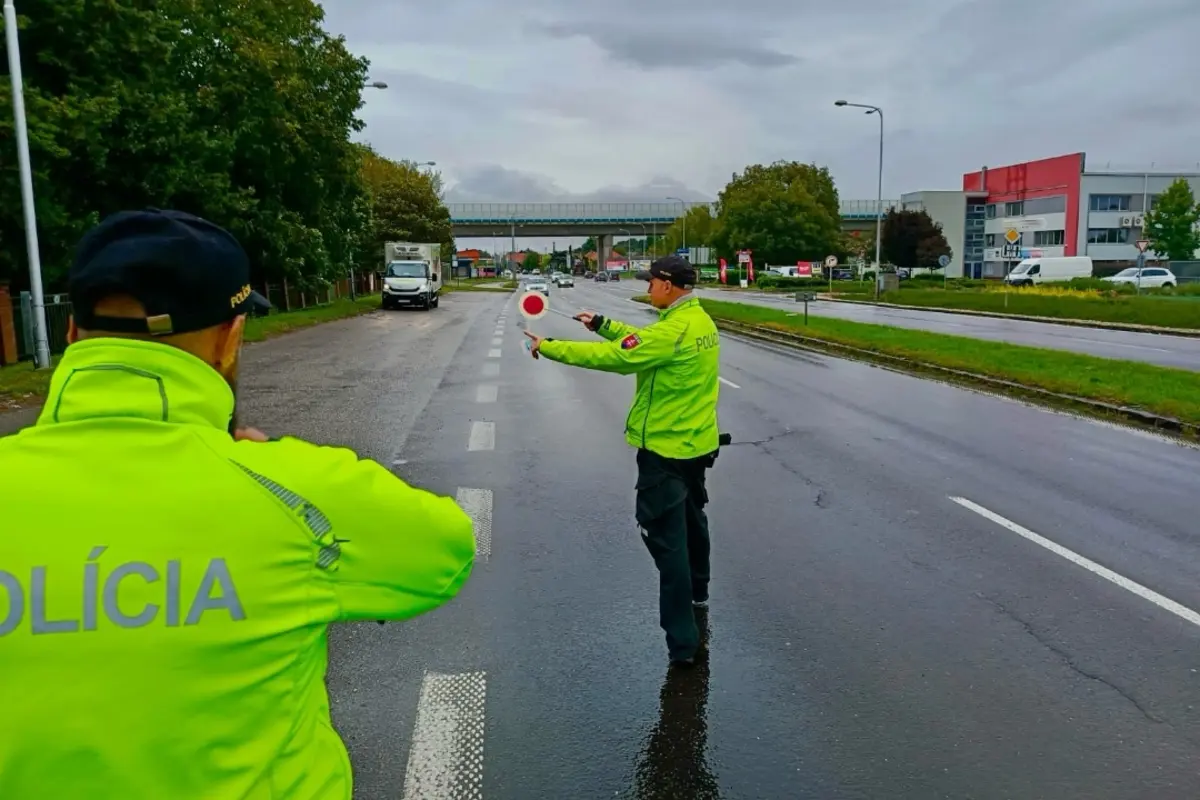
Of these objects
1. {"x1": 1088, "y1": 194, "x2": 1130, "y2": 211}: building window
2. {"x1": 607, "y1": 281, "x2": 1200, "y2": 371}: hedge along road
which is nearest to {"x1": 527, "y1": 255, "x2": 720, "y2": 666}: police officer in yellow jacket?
{"x1": 607, "y1": 281, "x2": 1200, "y2": 371}: hedge along road

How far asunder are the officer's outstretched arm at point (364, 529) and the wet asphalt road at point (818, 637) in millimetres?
2160

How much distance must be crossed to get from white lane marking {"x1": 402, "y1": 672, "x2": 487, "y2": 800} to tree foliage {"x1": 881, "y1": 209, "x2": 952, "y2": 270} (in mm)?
77436

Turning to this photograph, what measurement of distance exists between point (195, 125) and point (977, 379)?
71.7 ft

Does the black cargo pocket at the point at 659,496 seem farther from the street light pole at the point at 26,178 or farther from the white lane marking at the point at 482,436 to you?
the street light pole at the point at 26,178

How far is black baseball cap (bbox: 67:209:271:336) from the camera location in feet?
4.64

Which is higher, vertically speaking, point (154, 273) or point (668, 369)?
point (154, 273)

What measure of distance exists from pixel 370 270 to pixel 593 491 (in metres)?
52.8

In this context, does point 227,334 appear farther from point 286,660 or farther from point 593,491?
point 593,491

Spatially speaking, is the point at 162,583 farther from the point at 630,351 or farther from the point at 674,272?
the point at 674,272

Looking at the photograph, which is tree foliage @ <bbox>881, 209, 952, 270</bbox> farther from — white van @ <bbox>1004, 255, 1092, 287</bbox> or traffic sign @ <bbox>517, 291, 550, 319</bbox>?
traffic sign @ <bbox>517, 291, 550, 319</bbox>

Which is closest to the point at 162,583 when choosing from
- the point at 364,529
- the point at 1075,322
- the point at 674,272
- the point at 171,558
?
the point at 171,558

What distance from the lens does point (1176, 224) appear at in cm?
6850

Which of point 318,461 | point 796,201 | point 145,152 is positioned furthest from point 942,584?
point 796,201

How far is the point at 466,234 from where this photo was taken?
111562 mm
